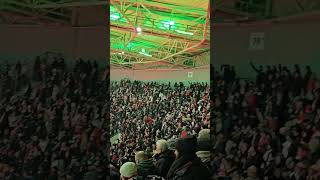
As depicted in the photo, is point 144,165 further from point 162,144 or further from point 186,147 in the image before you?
point 186,147

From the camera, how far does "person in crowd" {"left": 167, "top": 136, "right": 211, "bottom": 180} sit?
97.9 inches

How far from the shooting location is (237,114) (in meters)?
2.39

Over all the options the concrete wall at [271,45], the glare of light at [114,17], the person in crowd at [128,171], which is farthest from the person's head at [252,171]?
the glare of light at [114,17]

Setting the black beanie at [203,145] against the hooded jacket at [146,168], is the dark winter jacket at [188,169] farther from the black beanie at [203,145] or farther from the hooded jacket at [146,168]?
the hooded jacket at [146,168]

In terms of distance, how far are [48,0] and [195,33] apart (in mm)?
1222

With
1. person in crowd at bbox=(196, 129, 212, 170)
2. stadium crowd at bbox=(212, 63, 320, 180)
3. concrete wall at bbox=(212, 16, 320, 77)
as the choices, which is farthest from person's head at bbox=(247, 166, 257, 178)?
concrete wall at bbox=(212, 16, 320, 77)

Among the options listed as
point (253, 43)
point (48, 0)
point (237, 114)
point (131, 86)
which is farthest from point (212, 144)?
point (48, 0)

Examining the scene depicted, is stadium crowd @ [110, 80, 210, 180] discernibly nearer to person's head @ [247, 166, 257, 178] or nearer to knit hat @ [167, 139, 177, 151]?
knit hat @ [167, 139, 177, 151]

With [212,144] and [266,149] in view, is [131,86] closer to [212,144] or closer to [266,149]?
[212,144]

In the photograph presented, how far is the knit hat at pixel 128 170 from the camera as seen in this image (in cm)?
278

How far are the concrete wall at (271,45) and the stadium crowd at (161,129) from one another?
294mm

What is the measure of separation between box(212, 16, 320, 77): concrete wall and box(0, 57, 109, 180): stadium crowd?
810mm

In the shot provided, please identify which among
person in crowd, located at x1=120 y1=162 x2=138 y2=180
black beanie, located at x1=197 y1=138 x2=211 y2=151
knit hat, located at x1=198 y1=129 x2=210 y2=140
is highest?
knit hat, located at x1=198 y1=129 x2=210 y2=140

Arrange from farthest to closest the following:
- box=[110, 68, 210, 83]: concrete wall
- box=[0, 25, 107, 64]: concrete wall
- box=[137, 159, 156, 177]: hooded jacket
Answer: box=[110, 68, 210, 83]: concrete wall
box=[137, 159, 156, 177]: hooded jacket
box=[0, 25, 107, 64]: concrete wall
